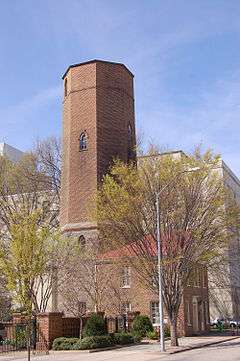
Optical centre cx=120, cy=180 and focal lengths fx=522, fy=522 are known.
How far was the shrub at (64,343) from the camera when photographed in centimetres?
2703

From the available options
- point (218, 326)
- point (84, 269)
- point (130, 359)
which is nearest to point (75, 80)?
point (84, 269)

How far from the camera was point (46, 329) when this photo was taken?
28109mm

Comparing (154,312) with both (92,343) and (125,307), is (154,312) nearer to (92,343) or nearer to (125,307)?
(125,307)

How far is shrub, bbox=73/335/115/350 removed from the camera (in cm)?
2692

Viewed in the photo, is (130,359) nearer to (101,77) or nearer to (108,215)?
(108,215)

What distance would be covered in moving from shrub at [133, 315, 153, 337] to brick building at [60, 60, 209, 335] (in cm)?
737

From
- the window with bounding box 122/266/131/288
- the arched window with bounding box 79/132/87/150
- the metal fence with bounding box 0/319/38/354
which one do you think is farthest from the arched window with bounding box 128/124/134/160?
the metal fence with bounding box 0/319/38/354

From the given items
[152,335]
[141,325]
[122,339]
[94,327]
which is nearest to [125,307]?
[141,325]

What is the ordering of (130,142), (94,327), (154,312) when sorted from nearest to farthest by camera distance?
(94,327) < (154,312) < (130,142)

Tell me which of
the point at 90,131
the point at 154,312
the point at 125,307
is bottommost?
the point at 154,312

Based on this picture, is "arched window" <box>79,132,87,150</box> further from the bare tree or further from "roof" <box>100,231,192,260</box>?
"roof" <box>100,231,192,260</box>

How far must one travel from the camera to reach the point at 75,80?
1925 inches

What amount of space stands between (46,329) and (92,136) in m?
22.0

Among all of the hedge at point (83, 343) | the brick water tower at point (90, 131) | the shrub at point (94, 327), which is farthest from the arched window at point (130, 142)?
the hedge at point (83, 343)
